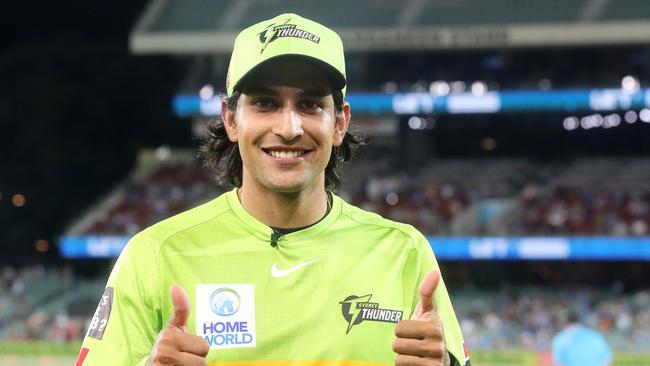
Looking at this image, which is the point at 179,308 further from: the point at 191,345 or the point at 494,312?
the point at 494,312

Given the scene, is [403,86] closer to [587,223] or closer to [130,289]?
[587,223]

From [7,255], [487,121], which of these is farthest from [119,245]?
[487,121]

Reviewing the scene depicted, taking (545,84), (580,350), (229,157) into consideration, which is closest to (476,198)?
(545,84)

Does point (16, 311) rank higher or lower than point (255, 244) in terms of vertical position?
higher

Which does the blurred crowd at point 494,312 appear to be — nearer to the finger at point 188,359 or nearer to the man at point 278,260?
the man at point 278,260

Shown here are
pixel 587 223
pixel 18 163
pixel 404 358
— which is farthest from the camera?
pixel 18 163

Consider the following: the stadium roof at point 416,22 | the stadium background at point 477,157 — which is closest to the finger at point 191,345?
the stadium background at point 477,157

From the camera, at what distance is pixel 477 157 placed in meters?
29.9

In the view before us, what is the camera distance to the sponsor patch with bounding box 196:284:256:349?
293 centimetres

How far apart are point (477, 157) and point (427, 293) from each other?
27445mm

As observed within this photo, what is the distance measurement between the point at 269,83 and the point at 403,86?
85.1ft

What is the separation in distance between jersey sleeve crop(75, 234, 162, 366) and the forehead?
568mm

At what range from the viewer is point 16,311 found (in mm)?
27547

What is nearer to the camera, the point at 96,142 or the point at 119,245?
the point at 119,245
